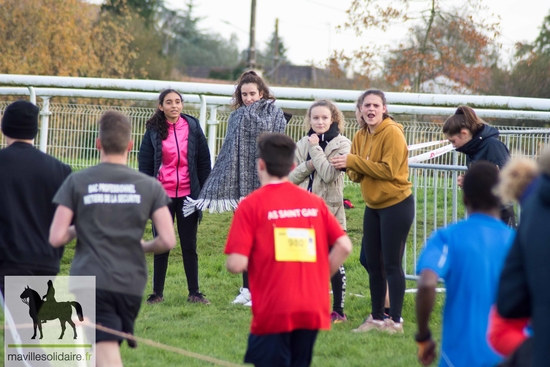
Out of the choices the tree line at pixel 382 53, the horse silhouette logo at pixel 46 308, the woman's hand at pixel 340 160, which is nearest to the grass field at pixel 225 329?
the horse silhouette logo at pixel 46 308

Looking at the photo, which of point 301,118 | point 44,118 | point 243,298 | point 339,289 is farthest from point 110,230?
point 301,118

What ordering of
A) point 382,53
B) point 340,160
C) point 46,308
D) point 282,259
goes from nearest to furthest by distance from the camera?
1. point 282,259
2. point 46,308
3. point 340,160
4. point 382,53

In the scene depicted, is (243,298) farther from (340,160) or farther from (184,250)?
(340,160)

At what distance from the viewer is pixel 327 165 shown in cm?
683

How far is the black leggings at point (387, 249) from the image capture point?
6211 mm

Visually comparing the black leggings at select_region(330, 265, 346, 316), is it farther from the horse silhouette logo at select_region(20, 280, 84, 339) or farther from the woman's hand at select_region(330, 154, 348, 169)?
the horse silhouette logo at select_region(20, 280, 84, 339)

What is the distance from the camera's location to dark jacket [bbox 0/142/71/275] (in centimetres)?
464

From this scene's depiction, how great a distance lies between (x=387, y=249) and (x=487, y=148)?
1202mm

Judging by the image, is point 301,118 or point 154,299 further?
point 301,118

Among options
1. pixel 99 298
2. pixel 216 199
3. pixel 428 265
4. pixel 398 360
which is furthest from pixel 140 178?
pixel 216 199

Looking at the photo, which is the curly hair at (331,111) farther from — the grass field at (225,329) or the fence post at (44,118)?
the fence post at (44,118)

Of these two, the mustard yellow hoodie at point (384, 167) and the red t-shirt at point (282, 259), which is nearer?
the red t-shirt at point (282, 259)

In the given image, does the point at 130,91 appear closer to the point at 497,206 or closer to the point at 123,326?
the point at 123,326

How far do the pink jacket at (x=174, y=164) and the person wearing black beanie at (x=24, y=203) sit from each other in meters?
2.68
